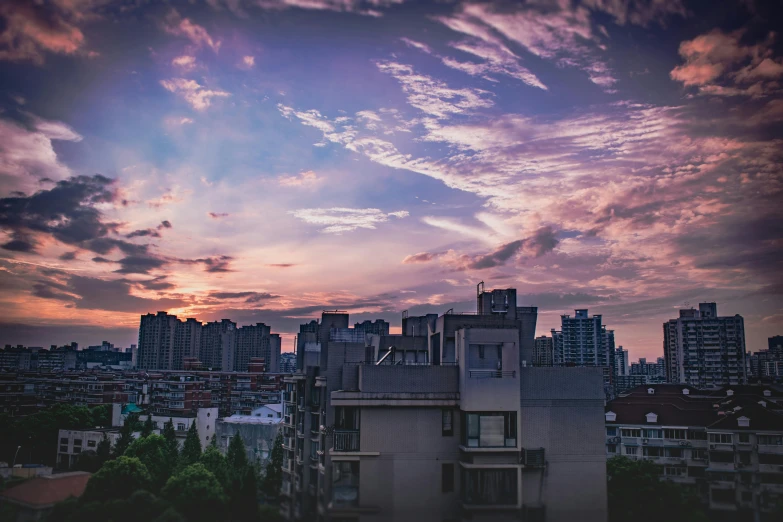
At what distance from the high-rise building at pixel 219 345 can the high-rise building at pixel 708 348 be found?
49120 millimetres

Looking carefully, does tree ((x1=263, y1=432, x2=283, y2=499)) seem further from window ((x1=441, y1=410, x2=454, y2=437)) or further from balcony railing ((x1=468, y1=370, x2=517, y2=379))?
balcony railing ((x1=468, y1=370, x2=517, y2=379))

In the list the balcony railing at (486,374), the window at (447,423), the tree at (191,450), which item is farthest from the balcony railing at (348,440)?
the tree at (191,450)

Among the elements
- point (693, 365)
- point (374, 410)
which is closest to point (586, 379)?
point (374, 410)

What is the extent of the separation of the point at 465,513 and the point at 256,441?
828 inches

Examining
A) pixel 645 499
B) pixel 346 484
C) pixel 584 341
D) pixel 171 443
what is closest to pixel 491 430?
pixel 346 484

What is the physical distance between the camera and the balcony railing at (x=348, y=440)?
31.1ft

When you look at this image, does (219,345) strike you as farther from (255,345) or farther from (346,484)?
(346,484)

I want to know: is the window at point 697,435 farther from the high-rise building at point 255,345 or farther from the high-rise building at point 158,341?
the high-rise building at point 158,341

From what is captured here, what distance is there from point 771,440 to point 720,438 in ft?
5.68

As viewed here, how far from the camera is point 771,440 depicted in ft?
69.8

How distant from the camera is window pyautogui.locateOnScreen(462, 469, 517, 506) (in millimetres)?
9148

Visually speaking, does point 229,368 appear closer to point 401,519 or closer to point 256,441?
point 256,441

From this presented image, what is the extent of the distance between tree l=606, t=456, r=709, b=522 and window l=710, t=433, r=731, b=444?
5999 millimetres

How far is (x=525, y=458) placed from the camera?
934 centimetres
